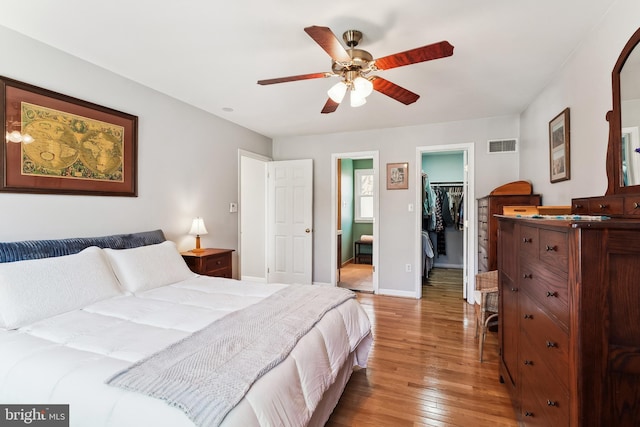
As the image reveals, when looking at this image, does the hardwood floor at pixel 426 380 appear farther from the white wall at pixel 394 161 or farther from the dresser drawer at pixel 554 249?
the dresser drawer at pixel 554 249

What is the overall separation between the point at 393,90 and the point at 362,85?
322 millimetres

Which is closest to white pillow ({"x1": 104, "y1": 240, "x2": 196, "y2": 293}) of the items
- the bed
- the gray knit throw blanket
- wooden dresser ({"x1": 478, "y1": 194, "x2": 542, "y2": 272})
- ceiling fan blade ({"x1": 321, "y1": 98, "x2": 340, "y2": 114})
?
the bed

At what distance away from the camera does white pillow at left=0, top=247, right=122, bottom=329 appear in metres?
1.65

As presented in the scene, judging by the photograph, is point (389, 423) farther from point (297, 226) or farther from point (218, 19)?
point (297, 226)

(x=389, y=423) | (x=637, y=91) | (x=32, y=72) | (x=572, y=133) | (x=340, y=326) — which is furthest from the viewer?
(x=572, y=133)

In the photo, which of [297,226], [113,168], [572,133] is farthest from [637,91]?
[297,226]

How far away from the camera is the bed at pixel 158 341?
1028 mm

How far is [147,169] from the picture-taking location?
3.02 meters

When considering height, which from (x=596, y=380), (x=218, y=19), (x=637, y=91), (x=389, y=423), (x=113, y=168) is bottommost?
(x=389, y=423)

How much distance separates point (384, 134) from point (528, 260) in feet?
10.9

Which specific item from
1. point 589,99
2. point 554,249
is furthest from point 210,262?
point 589,99

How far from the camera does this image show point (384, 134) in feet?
14.8

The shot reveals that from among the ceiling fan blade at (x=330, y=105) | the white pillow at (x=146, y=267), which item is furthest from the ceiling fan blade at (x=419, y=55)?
the white pillow at (x=146, y=267)

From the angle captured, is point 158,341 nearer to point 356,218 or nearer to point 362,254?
point 362,254
